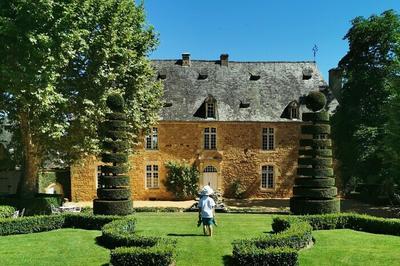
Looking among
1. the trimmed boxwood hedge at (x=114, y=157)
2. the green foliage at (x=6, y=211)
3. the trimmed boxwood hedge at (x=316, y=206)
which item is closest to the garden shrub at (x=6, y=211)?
the green foliage at (x=6, y=211)

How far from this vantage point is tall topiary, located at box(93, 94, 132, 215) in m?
20.3

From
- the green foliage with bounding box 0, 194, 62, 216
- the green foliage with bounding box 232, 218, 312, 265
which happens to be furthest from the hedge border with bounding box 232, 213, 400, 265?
the green foliage with bounding box 0, 194, 62, 216

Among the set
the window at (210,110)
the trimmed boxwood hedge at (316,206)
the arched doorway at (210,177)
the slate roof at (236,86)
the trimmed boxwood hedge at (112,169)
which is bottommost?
the trimmed boxwood hedge at (316,206)

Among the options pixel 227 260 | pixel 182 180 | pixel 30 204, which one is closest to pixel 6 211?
pixel 30 204

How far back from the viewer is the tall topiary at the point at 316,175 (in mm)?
19875

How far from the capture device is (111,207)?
20.1 m

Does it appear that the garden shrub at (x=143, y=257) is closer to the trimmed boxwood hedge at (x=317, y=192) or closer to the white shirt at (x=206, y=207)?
the white shirt at (x=206, y=207)

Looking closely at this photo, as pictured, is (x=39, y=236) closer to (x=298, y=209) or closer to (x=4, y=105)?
(x=4, y=105)

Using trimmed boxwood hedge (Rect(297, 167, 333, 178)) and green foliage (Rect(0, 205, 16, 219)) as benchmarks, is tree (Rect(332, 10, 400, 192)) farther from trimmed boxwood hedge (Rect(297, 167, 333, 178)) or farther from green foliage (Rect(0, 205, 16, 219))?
green foliage (Rect(0, 205, 16, 219))

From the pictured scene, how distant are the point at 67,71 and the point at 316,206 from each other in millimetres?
14020

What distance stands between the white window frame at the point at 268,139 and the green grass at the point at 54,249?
21171mm

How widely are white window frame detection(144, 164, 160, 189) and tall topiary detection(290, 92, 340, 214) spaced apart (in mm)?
16567

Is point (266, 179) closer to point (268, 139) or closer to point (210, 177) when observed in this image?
point (268, 139)

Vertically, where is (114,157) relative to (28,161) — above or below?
above
